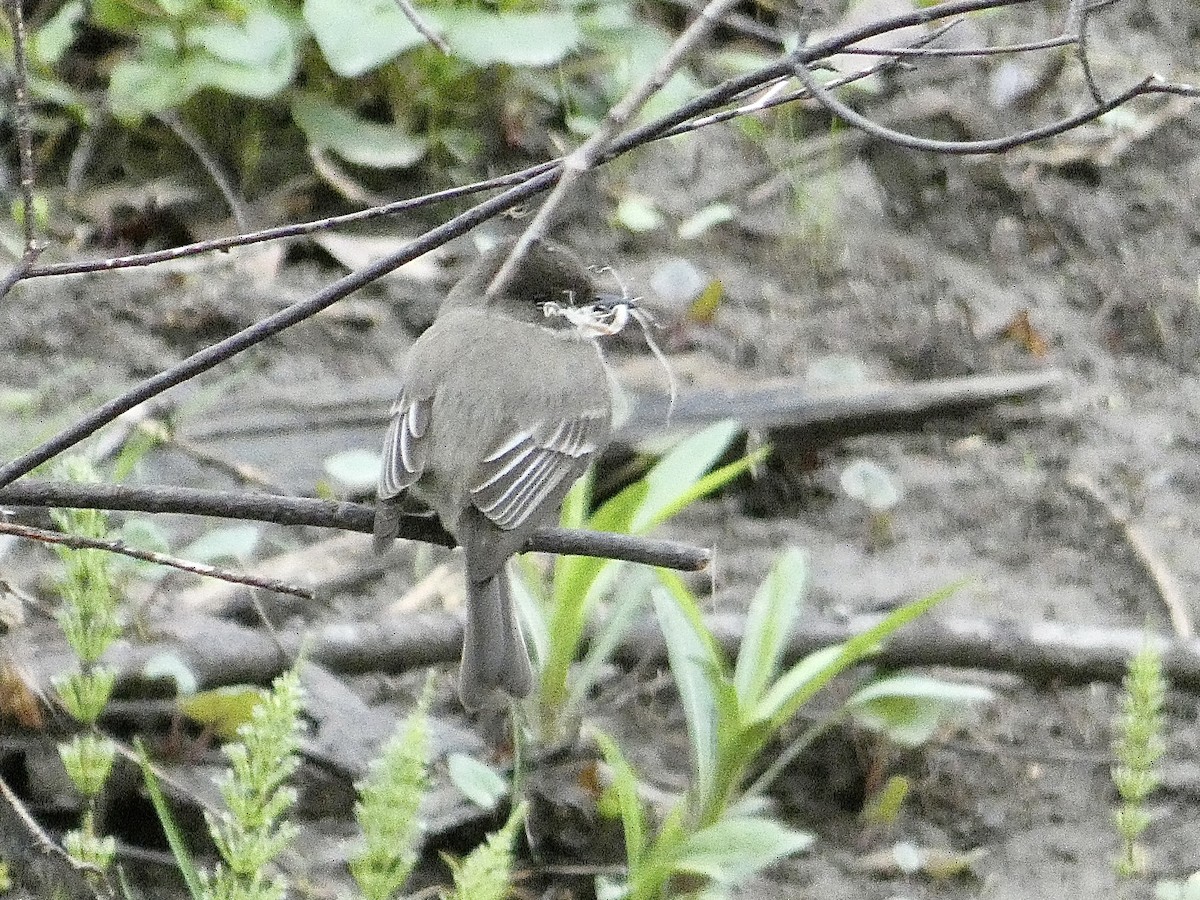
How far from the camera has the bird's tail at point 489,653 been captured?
324cm

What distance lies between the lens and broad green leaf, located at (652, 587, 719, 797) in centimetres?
378

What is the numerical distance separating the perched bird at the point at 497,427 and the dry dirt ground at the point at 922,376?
3.26 feet

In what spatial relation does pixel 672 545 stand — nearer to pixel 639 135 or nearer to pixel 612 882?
pixel 639 135

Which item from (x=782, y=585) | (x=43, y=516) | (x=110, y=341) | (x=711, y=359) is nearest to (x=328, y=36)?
(x=110, y=341)

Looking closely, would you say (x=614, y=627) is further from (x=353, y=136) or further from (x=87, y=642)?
(x=353, y=136)

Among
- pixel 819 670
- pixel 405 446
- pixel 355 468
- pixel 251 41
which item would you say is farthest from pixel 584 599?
pixel 251 41

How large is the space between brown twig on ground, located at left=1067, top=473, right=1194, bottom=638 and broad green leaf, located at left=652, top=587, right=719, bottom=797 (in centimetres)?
142

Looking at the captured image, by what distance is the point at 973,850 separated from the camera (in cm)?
407

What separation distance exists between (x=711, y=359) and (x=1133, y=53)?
2942 mm

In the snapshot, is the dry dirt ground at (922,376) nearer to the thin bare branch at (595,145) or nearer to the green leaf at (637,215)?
the green leaf at (637,215)

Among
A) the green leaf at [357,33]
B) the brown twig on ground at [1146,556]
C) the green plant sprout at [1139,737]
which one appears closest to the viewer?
the green plant sprout at [1139,737]

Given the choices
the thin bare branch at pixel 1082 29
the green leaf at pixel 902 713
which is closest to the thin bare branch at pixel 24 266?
the thin bare branch at pixel 1082 29

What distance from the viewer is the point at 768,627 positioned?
12.8ft

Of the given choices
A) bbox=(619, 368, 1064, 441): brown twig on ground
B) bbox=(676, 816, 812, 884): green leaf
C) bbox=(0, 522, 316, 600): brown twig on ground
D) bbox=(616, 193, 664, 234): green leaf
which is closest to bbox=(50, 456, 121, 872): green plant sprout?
bbox=(0, 522, 316, 600): brown twig on ground
